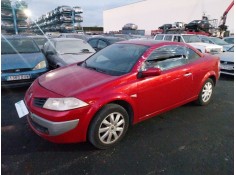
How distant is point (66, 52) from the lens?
278 inches

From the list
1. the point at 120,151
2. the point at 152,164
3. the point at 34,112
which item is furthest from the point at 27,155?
the point at 152,164

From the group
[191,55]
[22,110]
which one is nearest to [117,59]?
[191,55]

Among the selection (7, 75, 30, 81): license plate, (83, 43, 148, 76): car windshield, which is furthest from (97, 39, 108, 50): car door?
(83, 43, 148, 76): car windshield

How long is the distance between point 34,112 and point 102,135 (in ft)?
3.14

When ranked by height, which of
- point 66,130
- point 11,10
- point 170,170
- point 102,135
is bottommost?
point 170,170

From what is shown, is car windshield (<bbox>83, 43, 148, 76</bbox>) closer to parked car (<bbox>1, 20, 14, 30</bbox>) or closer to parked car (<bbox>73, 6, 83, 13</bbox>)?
parked car (<bbox>1, 20, 14, 30</bbox>)

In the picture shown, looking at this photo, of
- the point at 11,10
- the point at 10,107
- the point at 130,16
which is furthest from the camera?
the point at 130,16

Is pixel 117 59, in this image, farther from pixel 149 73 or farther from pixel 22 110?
pixel 22 110

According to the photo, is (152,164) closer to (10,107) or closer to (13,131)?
(13,131)

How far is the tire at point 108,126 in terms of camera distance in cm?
289

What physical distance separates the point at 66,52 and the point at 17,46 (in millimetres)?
1446

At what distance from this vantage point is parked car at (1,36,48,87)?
5273 millimetres

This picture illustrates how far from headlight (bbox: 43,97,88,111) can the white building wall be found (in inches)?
1322

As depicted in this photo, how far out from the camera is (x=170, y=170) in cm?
264
